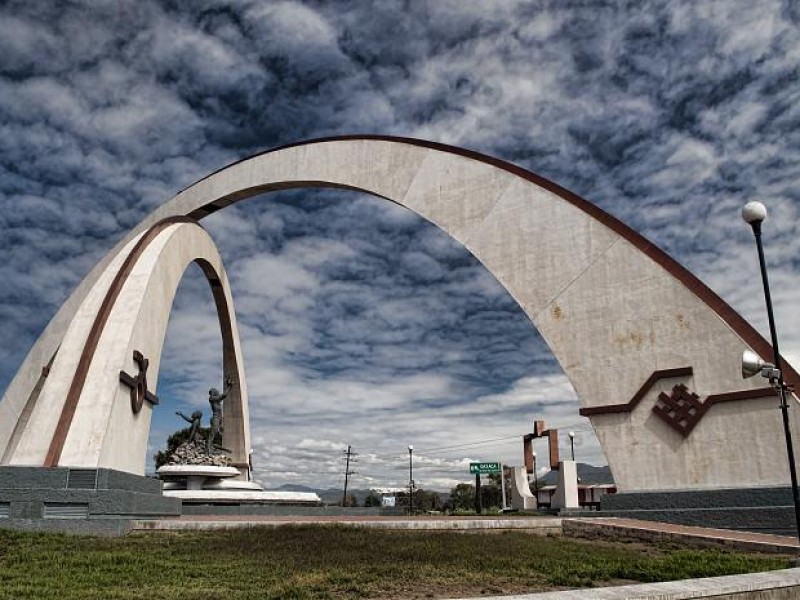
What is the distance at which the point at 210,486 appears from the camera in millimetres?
19953

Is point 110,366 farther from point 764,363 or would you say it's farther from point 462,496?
point 462,496

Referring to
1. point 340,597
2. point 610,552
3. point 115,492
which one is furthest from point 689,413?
point 115,492

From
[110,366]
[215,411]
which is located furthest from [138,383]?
[215,411]

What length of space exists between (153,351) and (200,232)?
257 inches

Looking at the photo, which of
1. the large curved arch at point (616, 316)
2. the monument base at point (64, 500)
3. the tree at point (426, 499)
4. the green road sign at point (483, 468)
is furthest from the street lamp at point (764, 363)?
the tree at point (426, 499)

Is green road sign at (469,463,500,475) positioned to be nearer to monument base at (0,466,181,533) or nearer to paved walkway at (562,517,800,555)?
paved walkway at (562,517,800,555)

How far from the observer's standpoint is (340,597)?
6.04 meters

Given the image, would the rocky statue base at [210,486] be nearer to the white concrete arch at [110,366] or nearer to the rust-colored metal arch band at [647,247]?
the white concrete arch at [110,366]

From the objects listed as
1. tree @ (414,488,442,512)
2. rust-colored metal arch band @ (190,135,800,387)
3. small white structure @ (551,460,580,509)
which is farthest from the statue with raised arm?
tree @ (414,488,442,512)

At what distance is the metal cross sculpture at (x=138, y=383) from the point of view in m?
14.7

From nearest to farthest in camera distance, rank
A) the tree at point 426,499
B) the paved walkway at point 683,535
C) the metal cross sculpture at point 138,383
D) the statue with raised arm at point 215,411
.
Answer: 1. the paved walkway at point 683,535
2. the metal cross sculpture at point 138,383
3. the statue with raised arm at point 215,411
4. the tree at point 426,499

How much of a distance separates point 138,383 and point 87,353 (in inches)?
56.9

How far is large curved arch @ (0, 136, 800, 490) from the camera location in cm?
1317

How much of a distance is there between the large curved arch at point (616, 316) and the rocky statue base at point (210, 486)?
9.04 m
